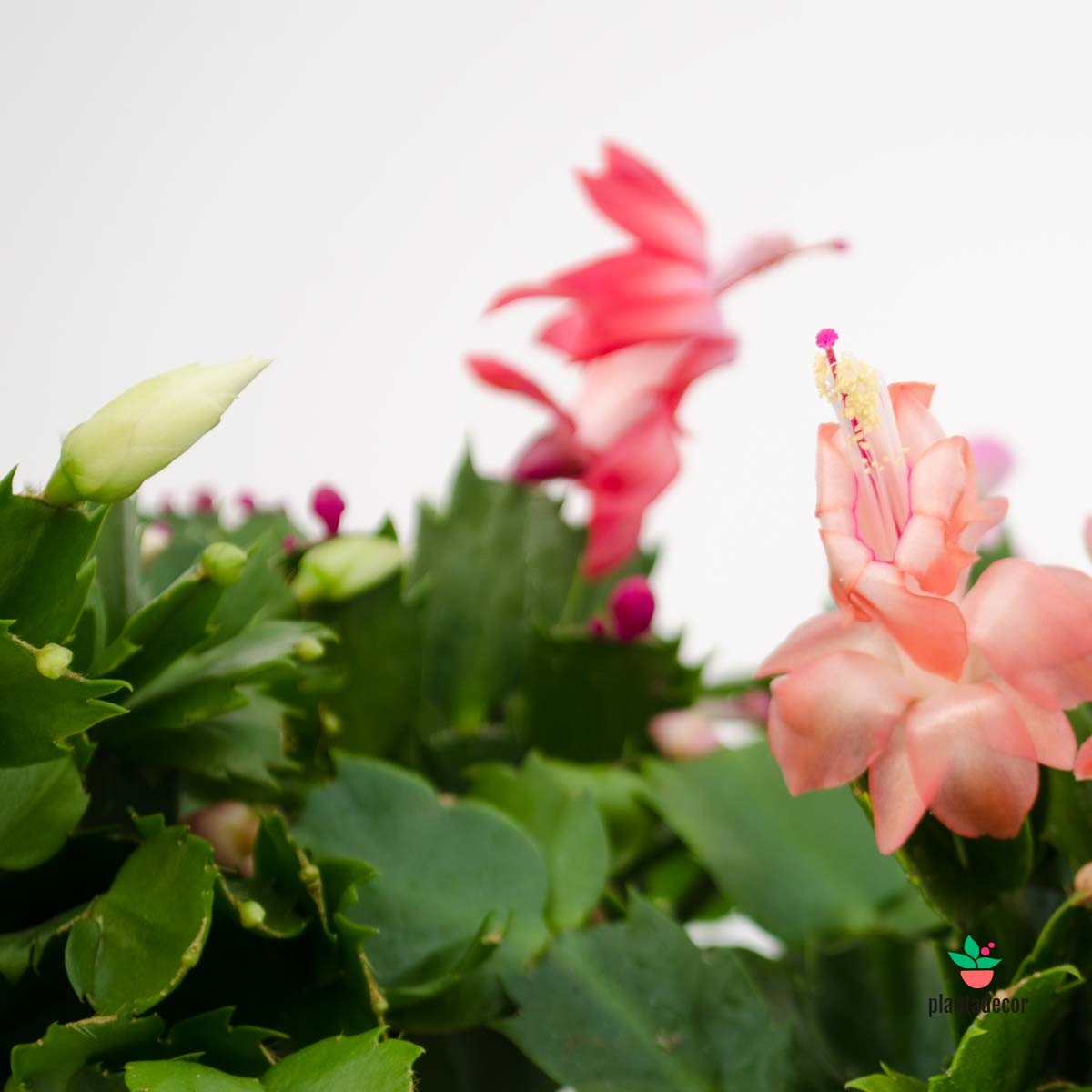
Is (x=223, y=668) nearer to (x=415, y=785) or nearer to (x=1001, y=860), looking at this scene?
(x=415, y=785)

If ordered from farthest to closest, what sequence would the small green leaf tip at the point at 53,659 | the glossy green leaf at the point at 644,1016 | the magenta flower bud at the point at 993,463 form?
the magenta flower bud at the point at 993,463, the glossy green leaf at the point at 644,1016, the small green leaf tip at the point at 53,659

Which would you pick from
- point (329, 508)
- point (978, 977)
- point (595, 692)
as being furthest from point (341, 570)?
point (978, 977)

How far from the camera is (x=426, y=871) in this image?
42cm

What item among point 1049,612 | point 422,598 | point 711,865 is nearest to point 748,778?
point 711,865

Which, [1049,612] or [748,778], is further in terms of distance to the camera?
[748,778]

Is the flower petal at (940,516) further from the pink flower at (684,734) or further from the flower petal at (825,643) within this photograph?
the pink flower at (684,734)

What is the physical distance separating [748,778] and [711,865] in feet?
0.19

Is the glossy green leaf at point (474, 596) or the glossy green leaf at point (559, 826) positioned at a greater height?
the glossy green leaf at point (474, 596)

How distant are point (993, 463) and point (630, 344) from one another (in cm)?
21

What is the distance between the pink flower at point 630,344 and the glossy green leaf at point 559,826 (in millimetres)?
125

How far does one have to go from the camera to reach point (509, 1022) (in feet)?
1.26

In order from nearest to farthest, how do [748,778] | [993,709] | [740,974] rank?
1. [993,709]
2. [740,974]
3. [748,778]

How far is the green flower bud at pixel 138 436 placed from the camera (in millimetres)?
289

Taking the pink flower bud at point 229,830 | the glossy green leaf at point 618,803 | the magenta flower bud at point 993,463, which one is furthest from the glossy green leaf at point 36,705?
the magenta flower bud at point 993,463
